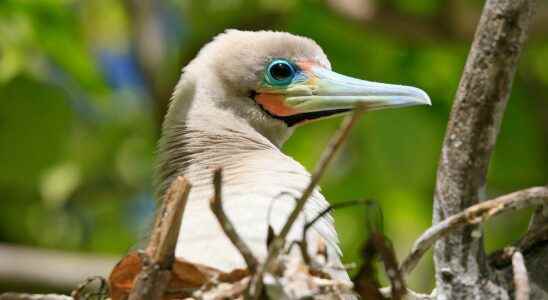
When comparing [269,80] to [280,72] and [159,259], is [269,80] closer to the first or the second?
[280,72]

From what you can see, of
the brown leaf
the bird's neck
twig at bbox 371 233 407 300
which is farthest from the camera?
the bird's neck

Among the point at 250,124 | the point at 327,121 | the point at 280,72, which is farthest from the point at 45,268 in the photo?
the point at 280,72

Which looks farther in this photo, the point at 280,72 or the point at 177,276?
the point at 280,72

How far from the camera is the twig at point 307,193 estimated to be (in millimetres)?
2738

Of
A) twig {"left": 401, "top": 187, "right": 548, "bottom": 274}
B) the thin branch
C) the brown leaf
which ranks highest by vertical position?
twig {"left": 401, "top": 187, "right": 548, "bottom": 274}

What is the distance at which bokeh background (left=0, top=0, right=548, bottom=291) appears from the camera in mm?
6566

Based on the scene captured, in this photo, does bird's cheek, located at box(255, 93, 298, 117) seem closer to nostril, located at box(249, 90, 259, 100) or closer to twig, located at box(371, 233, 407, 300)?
nostril, located at box(249, 90, 259, 100)

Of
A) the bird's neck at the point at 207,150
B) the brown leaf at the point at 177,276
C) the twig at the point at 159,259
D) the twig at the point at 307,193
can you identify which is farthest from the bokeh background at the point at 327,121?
the twig at the point at 307,193

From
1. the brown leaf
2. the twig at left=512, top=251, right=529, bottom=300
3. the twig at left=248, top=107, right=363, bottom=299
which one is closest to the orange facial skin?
the brown leaf

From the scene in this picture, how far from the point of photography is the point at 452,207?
313 cm

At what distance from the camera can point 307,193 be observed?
2842mm

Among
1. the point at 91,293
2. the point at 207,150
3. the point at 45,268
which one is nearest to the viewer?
the point at 91,293

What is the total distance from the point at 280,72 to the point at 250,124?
8.9 inches

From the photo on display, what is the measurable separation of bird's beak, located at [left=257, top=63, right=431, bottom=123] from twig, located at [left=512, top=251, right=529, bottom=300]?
1.40 m
